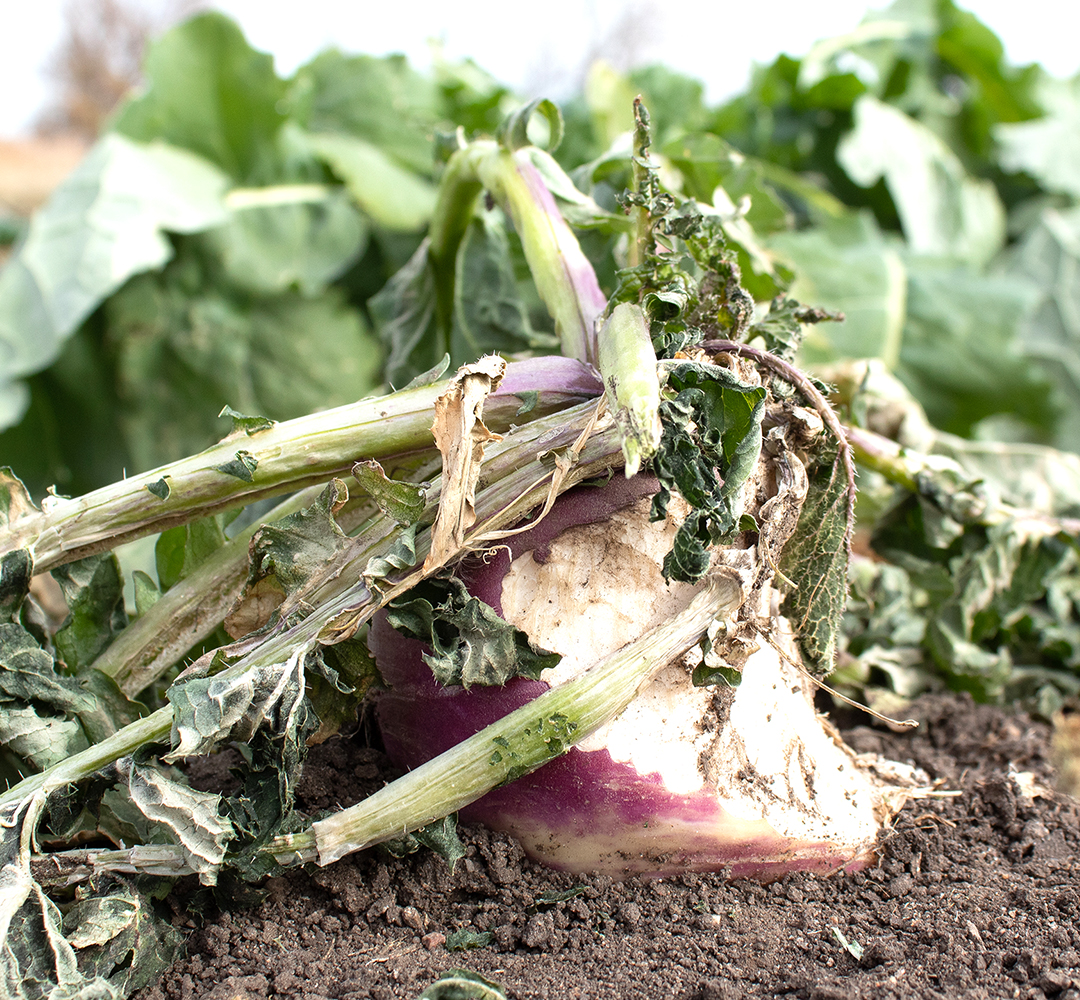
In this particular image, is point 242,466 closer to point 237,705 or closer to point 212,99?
point 237,705

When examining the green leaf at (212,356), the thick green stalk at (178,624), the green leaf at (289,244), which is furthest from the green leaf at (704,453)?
the green leaf at (289,244)

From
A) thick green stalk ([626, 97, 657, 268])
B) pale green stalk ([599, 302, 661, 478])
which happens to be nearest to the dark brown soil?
pale green stalk ([599, 302, 661, 478])

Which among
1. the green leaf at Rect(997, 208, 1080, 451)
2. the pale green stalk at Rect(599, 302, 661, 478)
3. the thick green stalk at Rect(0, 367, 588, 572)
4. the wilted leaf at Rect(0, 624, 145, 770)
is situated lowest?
the green leaf at Rect(997, 208, 1080, 451)

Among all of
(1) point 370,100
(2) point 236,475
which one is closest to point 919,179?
(1) point 370,100

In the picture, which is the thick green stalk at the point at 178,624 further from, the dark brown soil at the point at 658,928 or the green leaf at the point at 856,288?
the green leaf at the point at 856,288

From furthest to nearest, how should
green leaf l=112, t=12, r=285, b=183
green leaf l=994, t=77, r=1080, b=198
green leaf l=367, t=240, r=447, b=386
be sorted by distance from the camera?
green leaf l=994, t=77, r=1080, b=198 → green leaf l=112, t=12, r=285, b=183 → green leaf l=367, t=240, r=447, b=386

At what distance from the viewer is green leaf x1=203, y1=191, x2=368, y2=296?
3184 mm

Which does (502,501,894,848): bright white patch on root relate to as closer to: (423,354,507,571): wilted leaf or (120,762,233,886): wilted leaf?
(423,354,507,571): wilted leaf

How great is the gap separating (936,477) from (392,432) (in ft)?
3.12

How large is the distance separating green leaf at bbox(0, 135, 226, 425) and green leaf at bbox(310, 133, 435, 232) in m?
0.49

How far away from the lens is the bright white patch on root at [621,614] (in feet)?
3.63

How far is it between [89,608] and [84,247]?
192cm

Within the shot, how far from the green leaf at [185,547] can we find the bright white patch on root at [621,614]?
423 millimetres

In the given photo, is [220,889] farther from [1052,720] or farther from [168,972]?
[1052,720]
